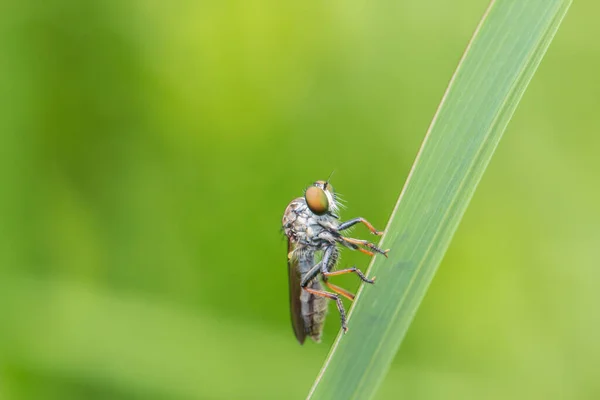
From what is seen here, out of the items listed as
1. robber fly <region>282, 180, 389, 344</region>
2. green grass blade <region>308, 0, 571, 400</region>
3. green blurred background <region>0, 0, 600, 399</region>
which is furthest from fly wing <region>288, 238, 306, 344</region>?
green grass blade <region>308, 0, 571, 400</region>

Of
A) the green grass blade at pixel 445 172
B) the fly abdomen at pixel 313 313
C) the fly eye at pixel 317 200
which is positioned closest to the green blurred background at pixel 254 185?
the fly abdomen at pixel 313 313

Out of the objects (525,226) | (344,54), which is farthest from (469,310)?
(344,54)

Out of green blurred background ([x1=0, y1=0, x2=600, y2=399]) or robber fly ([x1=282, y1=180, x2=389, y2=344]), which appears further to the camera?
green blurred background ([x1=0, y1=0, x2=600, y2=399])

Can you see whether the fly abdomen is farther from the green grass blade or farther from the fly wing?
the green grass blade

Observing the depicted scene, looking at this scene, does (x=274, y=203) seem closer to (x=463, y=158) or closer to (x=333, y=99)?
(x=333, y=99)

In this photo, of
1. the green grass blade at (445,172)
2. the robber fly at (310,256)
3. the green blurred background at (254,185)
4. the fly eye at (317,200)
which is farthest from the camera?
the green blurred background at (254,185)

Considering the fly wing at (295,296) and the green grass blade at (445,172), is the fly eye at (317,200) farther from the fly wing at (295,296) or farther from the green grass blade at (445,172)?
the green grass blade at (445,172)
